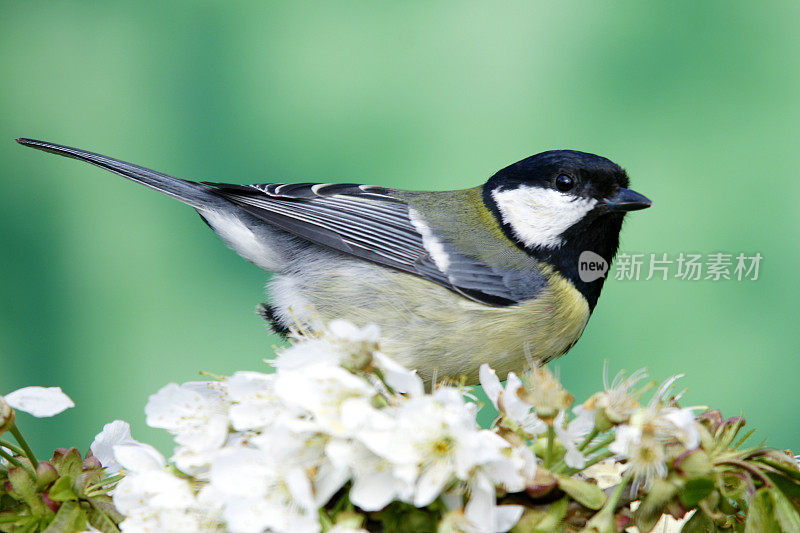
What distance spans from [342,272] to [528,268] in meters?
0.25

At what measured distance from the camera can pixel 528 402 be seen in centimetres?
49

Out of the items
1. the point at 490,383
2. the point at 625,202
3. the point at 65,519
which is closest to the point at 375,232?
the point at 625,202

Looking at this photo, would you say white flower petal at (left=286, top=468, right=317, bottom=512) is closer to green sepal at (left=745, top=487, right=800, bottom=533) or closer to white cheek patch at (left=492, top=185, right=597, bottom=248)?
green sepal at (left=745, top=487, right=800, bottom=533)

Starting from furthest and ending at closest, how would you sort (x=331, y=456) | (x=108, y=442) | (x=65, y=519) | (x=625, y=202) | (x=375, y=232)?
(x=375, y=232) < (x=625, y=202) < (x=108, y=442) < (x=65, y=519) < (x=331, y=456)

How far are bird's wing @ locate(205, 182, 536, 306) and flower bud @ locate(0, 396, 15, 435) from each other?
1.66 feet

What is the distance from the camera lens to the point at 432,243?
1.03 meters

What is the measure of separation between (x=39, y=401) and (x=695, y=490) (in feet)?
1.56

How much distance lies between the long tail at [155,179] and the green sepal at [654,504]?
753mm

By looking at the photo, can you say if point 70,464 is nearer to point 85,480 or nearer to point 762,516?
point 85,480

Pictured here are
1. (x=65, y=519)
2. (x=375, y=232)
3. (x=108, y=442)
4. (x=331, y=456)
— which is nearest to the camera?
(x=331, y=456)

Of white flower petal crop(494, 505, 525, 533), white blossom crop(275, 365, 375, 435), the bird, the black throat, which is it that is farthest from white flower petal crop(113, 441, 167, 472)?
the black throat

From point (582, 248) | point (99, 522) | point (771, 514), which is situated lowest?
point (99, 522)

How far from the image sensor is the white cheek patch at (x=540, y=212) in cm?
97

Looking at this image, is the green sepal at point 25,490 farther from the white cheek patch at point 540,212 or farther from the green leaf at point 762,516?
the white cheek patch at point 540,212
